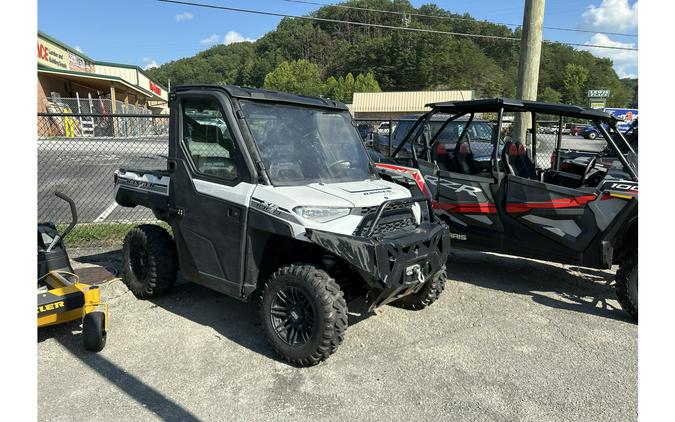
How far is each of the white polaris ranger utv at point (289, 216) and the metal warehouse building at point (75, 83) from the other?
2550 centimetres

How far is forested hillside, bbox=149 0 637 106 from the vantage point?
92375 mm

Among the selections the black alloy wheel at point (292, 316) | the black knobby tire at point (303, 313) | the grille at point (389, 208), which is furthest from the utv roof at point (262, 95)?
the black alloy wheel at point (292, 316)

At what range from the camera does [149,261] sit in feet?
15.2

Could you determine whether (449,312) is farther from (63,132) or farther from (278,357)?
(63,132)

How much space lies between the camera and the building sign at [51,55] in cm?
3044

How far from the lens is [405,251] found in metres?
3.49

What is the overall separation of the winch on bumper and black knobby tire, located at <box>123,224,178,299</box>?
208cm

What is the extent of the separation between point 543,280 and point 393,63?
105 m

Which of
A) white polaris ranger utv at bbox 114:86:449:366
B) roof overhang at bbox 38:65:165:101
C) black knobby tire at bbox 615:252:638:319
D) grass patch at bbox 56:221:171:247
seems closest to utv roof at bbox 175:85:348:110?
white polaris ranger utv at bbox 114:86:449:366

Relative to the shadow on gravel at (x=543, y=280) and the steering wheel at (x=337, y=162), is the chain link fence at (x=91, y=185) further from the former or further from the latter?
the shadow on gravel at (x=543, y=280)

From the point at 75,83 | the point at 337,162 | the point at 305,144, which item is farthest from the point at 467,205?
the point at 75,83

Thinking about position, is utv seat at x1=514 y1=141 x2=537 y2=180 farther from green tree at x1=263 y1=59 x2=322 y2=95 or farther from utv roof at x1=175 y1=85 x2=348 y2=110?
green tree at x1=263 y1=59 x2=322 y2=95

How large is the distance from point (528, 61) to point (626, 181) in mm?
4039

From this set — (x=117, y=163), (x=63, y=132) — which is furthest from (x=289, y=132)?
(x=63, y=132)
